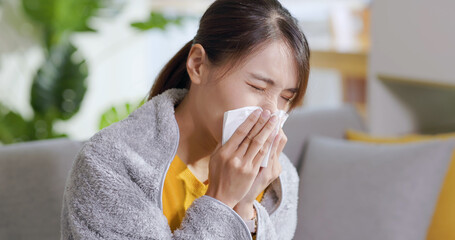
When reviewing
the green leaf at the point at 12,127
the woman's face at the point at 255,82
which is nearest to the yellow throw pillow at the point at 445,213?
the woman's face at the point at 255,82

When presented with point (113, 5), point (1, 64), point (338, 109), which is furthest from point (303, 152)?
point (1, 64)

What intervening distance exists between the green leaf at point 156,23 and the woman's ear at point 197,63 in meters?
1.44

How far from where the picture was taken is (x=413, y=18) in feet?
7.09

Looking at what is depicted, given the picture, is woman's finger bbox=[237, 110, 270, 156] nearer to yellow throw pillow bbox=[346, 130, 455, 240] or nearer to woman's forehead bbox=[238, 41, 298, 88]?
woman's forehead bbox=[238, 41, 298, 88]

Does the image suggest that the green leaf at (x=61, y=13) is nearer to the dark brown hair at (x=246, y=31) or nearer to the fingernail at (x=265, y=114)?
the dark brown hair at (x=246, y=31)

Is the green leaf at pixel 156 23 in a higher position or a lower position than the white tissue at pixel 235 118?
lower

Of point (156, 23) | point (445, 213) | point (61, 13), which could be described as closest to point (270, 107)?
point (445, 213)

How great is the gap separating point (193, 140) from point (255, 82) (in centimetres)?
22

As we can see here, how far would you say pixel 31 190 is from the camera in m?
1.52

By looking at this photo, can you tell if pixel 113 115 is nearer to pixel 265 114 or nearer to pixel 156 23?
pixel 156 23

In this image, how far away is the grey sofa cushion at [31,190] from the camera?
4.90 ft

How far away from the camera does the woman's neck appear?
121 centimetres

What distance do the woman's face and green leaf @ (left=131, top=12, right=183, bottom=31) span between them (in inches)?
57.6

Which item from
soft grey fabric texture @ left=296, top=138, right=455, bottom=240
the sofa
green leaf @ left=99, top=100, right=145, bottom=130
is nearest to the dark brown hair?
the sofa
